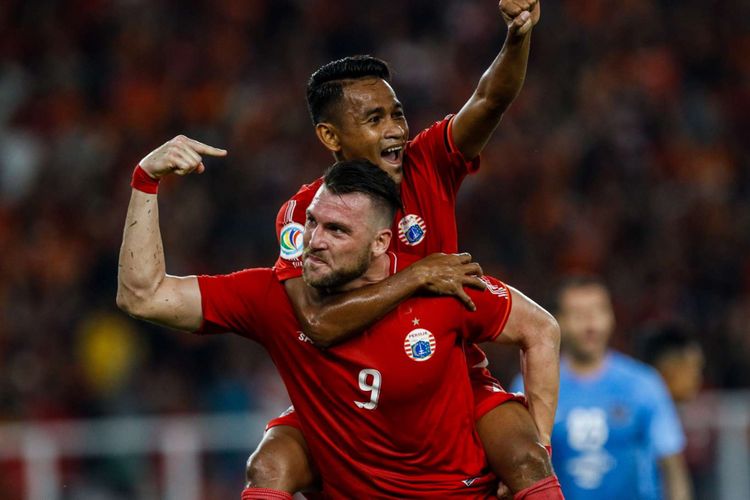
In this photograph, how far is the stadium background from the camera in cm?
1145

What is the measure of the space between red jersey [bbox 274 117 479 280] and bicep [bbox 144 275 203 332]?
0.33 metres

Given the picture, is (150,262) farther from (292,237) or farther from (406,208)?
(406,208)

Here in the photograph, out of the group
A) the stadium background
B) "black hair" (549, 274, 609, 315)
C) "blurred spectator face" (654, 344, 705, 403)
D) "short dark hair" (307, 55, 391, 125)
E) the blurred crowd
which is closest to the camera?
"short dark hair" (307, 55, 391, 125)

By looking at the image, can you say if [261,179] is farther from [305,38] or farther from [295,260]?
[295,260]

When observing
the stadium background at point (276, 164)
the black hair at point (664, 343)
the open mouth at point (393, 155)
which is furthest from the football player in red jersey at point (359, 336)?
the stadium background at point (276, 164)

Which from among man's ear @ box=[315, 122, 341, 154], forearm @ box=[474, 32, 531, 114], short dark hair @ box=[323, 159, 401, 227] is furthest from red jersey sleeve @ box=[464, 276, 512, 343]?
man's ear @ box=[315, 122, 341, 154]

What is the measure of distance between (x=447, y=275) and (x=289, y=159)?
27.9 ft

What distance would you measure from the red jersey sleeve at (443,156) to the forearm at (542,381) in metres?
0.65

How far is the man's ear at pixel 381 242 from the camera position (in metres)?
4.62

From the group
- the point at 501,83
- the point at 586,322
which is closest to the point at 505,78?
the point at 501,83

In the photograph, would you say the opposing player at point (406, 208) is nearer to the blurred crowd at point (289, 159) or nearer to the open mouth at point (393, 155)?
the open mouth at point (393, 155)

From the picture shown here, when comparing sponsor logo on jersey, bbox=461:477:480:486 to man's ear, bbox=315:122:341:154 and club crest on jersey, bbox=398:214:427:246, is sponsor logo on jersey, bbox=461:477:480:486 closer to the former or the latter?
club crest on jersey, bbox=398:214:427:246

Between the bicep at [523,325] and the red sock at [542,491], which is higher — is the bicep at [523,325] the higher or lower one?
the higher one

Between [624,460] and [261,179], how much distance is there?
6685 mm
